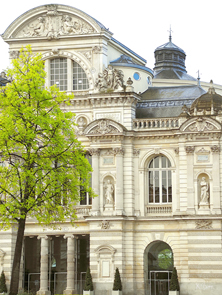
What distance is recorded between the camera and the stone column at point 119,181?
2013 inches

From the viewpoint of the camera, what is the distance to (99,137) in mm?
51906

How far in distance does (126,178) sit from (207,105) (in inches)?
298

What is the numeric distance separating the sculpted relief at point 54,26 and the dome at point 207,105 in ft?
30.9

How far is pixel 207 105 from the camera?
51375mm

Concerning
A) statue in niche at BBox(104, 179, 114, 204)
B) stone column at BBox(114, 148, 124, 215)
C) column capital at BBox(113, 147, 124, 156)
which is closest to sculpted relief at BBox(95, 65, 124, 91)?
column capital at BBox(113, 147, 124, 156)

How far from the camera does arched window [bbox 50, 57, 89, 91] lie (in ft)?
179

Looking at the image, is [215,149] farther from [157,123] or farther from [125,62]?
[125,62]

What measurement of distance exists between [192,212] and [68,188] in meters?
13.2

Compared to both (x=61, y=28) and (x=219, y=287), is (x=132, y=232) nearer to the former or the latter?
(x=219, y=287)

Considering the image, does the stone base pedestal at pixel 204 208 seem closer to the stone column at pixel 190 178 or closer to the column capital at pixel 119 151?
the stone column at pixel 190 178

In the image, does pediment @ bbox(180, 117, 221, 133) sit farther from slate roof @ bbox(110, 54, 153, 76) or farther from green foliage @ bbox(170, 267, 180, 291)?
green foliage @ bbox(170, 267, 180, 291)

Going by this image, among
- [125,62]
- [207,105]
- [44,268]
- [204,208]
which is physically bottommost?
[44,268]

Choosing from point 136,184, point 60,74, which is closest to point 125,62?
point 60,74

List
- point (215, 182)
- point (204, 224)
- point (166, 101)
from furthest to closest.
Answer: point (166, 101)
point (215, 182)
point (204, 224)
